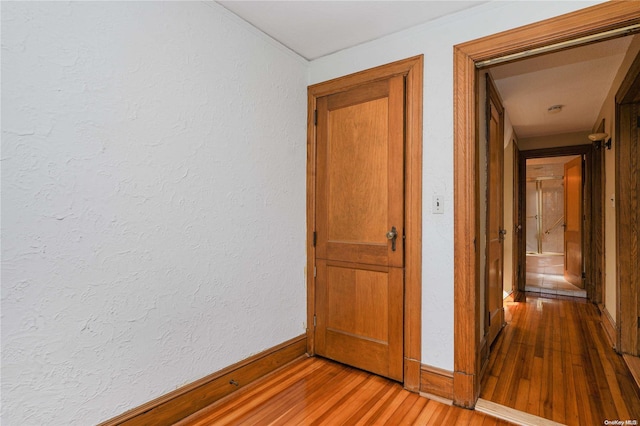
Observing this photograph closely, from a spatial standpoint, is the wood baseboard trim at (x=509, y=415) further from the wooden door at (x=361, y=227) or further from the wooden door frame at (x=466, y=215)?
the wooden door at (x=361, y=227)

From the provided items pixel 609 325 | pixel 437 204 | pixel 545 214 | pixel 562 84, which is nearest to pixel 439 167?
pixel 437 204

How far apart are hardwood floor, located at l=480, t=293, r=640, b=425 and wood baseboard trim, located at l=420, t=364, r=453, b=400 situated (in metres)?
0.26

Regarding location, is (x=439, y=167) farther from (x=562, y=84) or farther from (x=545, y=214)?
(x=545, y=214)

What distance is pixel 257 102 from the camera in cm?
224

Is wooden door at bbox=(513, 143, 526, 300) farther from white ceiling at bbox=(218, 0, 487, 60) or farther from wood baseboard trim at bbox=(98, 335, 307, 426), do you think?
wood baseboard trim at bbox=(98, 335, 307, 426)

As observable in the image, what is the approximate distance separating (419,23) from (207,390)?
2586 mm

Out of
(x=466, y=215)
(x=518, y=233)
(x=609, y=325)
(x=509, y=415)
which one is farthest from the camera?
(x=518, y=233)

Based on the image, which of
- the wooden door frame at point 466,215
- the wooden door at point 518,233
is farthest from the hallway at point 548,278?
the wooden door frame at point 466,215

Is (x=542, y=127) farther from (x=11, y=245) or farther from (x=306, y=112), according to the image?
(x=11, y=245)

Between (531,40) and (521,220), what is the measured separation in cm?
390

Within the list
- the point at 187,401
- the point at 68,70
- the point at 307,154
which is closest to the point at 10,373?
the point at 187,401

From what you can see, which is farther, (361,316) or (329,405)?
(361,316)

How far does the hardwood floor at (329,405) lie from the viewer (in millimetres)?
1785

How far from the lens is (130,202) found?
1.59 metres
